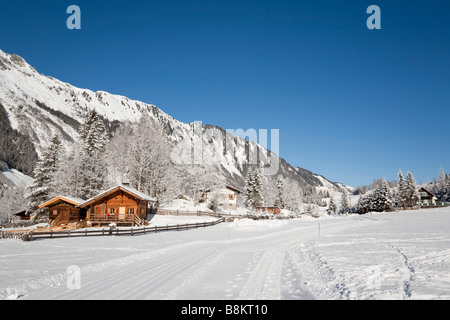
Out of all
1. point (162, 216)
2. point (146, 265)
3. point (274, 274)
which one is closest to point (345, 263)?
point (274, 274)

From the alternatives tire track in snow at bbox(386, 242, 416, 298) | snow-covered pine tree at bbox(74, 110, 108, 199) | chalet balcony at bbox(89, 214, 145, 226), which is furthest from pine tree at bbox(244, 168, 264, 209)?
tire track in snow at bbox(386, 242, 416, 298)

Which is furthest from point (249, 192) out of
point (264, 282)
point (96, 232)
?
point (264, 282)

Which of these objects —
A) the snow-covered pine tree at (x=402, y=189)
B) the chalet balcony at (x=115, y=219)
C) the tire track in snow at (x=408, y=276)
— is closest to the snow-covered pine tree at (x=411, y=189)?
the snow-covered pine tree at (x=402, y=189)

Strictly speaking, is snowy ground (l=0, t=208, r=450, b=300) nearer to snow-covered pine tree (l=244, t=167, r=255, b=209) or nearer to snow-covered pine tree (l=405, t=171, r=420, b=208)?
snow-covered pine tree (l=244, t=167, r=255, b=209)

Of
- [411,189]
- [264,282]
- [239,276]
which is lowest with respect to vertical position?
[239,276]

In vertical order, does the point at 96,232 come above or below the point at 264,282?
below

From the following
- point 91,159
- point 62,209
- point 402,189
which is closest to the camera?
point 62,209

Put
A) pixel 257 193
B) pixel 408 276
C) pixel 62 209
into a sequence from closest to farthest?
pixel 408 276, pixel 62 209, pixel 257 193

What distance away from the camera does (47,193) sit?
42.3 m

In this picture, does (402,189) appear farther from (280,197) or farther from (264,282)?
(264,282)

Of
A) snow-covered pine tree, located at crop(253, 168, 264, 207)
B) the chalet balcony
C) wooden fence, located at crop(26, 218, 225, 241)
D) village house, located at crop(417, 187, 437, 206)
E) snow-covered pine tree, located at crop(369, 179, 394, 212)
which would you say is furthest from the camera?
village house, located at crop(417, 187, 437, 206)

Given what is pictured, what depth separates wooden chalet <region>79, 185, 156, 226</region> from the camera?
35875 mm

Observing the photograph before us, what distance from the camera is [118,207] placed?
123 ft
